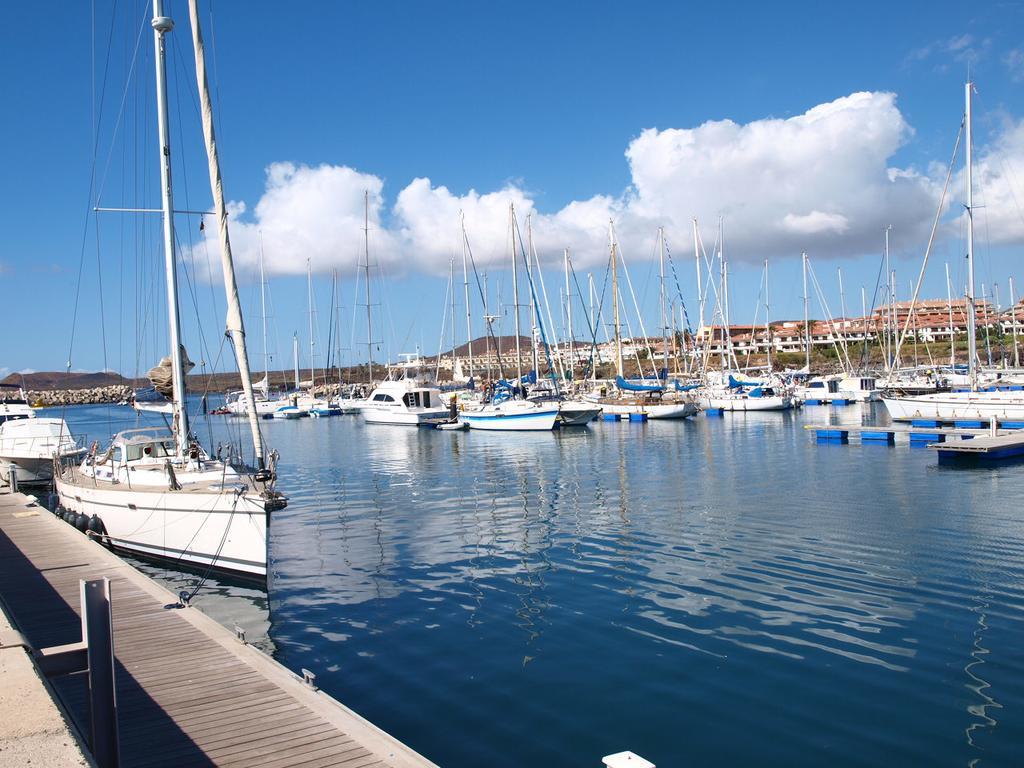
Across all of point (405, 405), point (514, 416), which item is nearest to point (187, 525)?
point (514, 416)

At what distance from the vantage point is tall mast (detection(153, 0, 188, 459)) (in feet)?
60.3

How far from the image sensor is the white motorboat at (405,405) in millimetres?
59812

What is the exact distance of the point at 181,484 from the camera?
687 inches

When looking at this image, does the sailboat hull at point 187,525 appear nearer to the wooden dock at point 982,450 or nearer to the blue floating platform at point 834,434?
the wooden dock at point 982,450

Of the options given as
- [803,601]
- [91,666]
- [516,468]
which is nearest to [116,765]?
[91,666]

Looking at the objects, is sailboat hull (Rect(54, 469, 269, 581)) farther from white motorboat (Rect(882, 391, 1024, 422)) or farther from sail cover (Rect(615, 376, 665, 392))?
sail cover (Rect(615, 376, 665, 392))

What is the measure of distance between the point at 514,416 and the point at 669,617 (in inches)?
1536

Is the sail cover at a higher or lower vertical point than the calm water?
higher

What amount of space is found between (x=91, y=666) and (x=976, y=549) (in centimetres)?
1689

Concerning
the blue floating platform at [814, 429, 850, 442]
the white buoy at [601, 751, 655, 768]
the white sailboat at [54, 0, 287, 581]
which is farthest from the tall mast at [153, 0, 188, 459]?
the blue floating platform at [814, 429, 850, 442]

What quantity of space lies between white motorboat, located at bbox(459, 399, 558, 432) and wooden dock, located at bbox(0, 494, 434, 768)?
38317 millimetres

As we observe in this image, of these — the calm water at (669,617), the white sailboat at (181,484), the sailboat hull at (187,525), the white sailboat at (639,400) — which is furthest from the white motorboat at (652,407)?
the sailboat hull at (187,525)

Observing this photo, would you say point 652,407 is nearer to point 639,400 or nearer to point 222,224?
point 639,400

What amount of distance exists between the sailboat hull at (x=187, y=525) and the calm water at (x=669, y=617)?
22.3 inches
